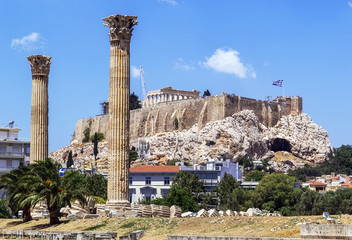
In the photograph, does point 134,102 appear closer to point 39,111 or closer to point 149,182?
point 149,182

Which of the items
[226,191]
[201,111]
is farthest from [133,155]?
[226,191]

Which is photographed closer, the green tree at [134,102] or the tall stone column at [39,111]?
the tall stone column at [39,111]

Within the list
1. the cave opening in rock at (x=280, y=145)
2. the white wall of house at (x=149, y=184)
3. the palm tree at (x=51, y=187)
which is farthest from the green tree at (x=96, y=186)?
the cave opening in rock at (x=280, y=145)

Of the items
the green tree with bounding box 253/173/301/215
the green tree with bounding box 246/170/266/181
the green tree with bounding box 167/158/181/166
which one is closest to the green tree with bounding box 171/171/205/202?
the green tree with bounding box 253/173/301/215

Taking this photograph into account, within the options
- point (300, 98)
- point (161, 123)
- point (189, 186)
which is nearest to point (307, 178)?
point (300, 98)

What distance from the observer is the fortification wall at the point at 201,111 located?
390ft

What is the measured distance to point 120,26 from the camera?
30094 mm

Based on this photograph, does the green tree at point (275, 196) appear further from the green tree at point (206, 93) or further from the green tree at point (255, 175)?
the green tree at point (206, 93)

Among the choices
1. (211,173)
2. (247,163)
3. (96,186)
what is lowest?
(96,186)

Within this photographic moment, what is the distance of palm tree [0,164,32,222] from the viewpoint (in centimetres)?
3004

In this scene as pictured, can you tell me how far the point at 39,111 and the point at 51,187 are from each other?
7457 millimetres

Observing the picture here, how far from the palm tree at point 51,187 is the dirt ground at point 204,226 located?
99 cm

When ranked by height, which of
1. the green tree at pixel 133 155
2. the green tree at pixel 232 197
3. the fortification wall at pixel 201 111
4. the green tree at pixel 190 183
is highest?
the fortification wall at pixel 201 111

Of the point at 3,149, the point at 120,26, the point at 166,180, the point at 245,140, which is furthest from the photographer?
the point at 245,140
